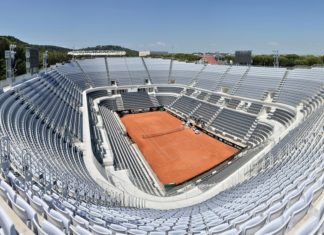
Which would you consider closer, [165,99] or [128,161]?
[128,161]

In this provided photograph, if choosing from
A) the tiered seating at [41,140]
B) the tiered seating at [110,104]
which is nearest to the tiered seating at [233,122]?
the tiered seating at [110,104]

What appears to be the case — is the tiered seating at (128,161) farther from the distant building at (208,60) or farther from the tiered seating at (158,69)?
the distant building at (208,60)

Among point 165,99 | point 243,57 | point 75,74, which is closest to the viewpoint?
point 75,74

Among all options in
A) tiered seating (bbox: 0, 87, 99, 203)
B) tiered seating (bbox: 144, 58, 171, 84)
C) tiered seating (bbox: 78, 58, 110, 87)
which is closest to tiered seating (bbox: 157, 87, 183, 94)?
tiered seating (bbox: 144, 58, 171, 84)

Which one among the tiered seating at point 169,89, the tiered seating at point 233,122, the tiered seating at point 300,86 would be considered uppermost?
the tiered seating at point 300,86

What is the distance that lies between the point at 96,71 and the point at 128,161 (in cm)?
3733

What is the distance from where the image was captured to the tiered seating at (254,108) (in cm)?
3938

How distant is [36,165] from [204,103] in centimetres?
3843

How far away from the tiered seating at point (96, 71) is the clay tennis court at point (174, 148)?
45.1 ft

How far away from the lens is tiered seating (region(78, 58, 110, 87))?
5747 centimetres

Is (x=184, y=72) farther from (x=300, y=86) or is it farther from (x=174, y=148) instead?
(x=174, y=148)

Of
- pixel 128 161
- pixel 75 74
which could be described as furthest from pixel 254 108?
pixel 75 74

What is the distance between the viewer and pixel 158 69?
64.9m

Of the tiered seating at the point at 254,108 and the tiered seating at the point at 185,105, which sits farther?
the tiered seating at the point at 185,105
